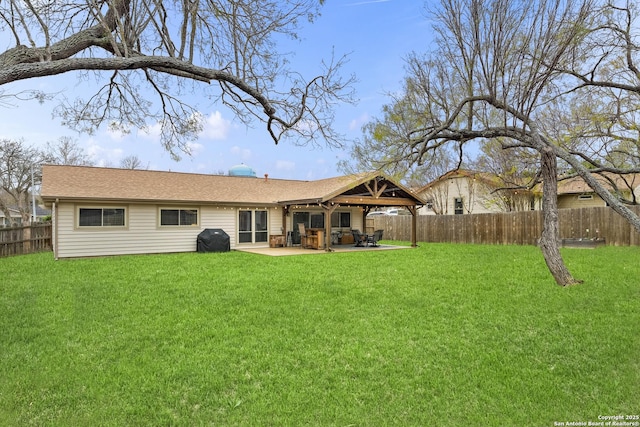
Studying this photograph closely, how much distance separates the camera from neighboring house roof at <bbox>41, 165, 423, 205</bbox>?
1355 cm

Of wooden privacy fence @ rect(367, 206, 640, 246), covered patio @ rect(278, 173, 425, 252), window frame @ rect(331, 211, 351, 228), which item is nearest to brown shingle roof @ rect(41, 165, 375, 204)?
covered patio @ rect(278, 173, 425, 252)

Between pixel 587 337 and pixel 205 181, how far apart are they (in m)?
16.4

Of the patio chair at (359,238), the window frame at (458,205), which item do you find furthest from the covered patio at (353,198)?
the window frame at (458,205)

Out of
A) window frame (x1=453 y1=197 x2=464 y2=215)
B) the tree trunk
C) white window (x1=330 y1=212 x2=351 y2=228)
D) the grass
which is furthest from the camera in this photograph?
window frame (x1=453 y1=197 x2=464 y2=215)

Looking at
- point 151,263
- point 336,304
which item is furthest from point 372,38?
point 151,263

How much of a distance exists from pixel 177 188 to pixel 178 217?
4.90 feet

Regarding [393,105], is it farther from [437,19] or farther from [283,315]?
[283,315]

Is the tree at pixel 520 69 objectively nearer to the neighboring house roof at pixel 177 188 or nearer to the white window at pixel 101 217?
the neighboring house roof at pixel 177 188

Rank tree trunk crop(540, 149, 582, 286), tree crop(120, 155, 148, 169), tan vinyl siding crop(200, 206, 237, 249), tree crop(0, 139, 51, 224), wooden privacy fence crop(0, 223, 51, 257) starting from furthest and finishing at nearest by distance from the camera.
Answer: tree crop(120, 155, 148, 169)
tree crop(0, 139, 51, 224)
tan vinyl siding crop(200, 206, 237, 249)
wooden privacy fence crop(0, 223, 51, 257)
tree trunk crop(540, 149, 582, 286)

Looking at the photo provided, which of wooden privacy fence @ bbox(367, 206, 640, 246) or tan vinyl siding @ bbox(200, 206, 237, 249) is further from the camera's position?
tan vinyl siding @ bbox(200, 206, 237, 249)

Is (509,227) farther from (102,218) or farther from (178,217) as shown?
(102,218)

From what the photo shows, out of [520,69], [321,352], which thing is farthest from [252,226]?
[321,352]

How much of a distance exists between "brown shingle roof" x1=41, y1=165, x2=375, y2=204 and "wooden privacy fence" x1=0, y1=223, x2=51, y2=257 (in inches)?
102

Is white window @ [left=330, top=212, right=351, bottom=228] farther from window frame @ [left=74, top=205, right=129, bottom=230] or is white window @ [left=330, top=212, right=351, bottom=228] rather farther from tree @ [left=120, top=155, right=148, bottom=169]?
tree @ [left=120, top=155, right=148, bottom=169]
